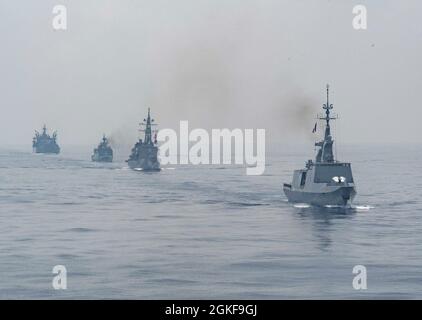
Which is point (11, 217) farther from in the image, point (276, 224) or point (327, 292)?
point (327, 292)

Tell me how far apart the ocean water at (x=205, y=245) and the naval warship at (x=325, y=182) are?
205 cm

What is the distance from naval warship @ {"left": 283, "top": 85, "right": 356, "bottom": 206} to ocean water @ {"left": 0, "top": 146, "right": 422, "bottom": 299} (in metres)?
2.05

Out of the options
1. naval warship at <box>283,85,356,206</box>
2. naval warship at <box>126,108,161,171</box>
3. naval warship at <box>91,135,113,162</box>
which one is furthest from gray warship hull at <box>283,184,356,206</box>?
naval warship at <box>91,135,113,162</box>

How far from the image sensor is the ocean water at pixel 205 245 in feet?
106

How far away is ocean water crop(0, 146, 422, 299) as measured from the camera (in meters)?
32.2

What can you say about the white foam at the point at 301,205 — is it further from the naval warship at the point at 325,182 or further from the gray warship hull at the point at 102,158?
the gray warship hull at the point at 102,158

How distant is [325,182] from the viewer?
246ft

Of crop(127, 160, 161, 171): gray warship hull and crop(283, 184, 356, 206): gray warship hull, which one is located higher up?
crop(127, 160, 161, 171): gray warship hull

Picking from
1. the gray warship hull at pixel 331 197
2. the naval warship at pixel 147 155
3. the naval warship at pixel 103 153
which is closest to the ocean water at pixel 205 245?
the gray warship hull at pixel 331 197

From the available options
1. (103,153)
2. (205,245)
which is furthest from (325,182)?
(103,153)

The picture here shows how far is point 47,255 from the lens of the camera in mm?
41344

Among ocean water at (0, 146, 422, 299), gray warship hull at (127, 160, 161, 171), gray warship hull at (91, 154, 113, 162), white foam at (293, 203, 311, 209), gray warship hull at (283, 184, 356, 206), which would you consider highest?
gray warship hull at (91, 154, 113, 162)

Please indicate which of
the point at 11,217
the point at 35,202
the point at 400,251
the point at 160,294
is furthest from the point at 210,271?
the point at 35,202

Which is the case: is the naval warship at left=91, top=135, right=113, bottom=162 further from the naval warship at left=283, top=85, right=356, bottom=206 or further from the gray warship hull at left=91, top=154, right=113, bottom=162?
the naval warship at left=283, top=85, right=356, bottom=206
